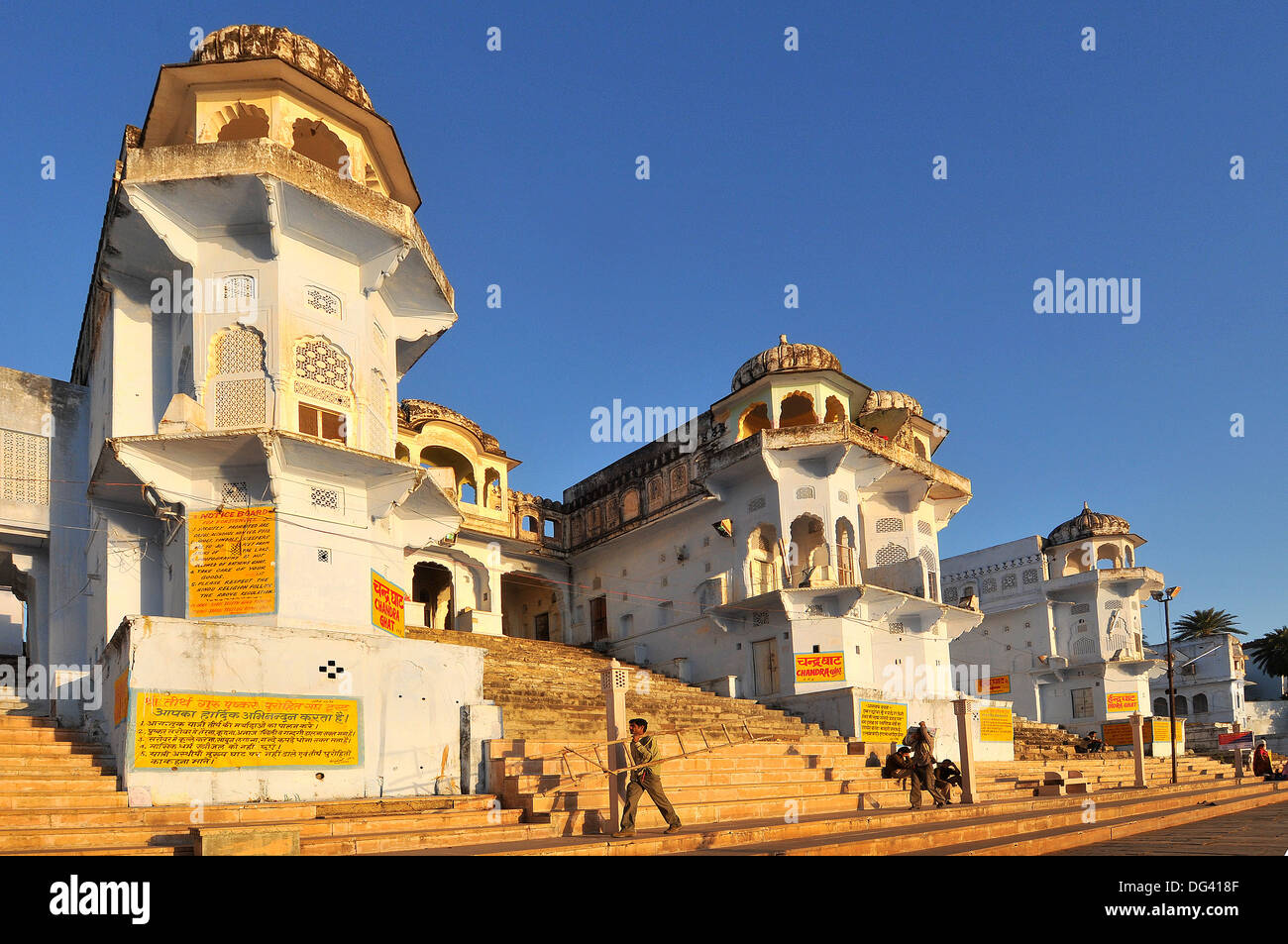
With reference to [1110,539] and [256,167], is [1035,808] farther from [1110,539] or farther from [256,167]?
[1110,539]

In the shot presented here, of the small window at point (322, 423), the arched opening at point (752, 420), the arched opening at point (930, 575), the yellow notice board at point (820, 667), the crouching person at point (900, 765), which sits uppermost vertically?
the arched opening at point (752, 420)

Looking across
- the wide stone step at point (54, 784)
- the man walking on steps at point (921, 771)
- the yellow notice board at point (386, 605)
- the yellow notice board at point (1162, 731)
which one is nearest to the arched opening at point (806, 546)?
the man walking on steps at point (921, 771)

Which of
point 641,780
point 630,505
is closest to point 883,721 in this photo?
point 630,505

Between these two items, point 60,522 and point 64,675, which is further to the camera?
point 60,522

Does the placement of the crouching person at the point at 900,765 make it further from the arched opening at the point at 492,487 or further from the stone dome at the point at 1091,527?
the stone dome at the point at 1091,527

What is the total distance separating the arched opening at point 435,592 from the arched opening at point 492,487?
2.44 metres

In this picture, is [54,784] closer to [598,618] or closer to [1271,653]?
[598,618]

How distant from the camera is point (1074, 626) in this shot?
137 feet

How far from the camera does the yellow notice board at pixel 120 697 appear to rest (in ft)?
41.9

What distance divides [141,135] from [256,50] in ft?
8.35

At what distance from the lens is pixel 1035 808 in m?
16.5

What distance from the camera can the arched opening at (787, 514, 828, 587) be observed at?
27188 mm

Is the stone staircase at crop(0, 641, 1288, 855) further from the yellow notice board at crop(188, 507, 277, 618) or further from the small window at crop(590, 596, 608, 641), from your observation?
the small window at crop(590, 596, 608, 641)
